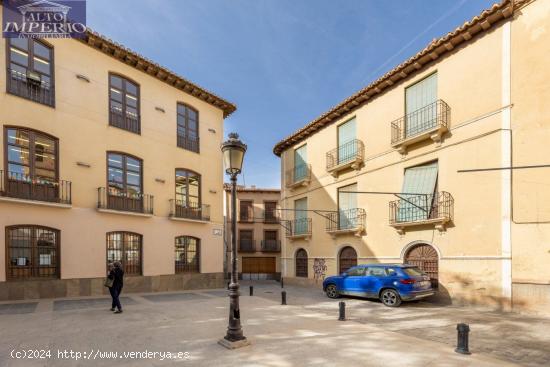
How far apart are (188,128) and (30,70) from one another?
7447 millimetres

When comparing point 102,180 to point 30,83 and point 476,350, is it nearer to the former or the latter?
point 30,83

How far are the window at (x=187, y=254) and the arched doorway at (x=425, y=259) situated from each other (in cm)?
1063

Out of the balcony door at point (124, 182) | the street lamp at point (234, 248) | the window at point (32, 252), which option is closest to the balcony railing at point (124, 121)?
the balcony door at point (124, 182)

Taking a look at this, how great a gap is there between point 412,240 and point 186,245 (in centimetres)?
1112

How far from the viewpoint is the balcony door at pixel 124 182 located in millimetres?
14718

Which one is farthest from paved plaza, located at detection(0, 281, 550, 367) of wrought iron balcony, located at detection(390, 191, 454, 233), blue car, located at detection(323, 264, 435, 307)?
wrought iron balcony, located at detection(390, 191, 454, 233)

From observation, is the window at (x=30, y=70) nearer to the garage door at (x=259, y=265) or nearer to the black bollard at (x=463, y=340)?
the black bollard at (x=463, y=340)

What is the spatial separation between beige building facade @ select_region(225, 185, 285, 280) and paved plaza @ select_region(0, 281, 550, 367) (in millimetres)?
19951

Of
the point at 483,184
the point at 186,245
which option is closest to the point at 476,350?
the point at 483,184

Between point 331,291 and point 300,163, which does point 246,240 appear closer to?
point 300,163

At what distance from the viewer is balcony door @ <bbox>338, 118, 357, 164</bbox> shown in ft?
57.6

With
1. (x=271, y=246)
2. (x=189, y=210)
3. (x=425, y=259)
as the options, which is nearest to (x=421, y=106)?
(x=425, y=259)

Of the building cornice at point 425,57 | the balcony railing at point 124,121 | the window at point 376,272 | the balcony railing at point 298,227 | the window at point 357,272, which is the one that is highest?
the building cornice at point 425,57

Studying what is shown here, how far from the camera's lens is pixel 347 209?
17.8 meters
